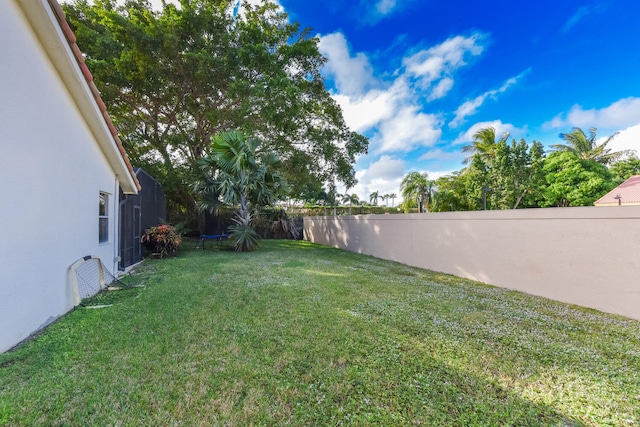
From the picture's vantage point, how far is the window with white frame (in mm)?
5016

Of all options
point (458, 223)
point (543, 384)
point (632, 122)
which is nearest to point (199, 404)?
point (543, 384)

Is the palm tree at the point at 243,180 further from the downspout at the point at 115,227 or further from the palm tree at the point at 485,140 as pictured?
the palm tree at the point at 485,140

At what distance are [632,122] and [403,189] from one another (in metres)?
17.7

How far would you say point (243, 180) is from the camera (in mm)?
9414

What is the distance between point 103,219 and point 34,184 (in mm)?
2586

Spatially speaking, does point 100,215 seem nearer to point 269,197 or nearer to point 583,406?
point 269,197

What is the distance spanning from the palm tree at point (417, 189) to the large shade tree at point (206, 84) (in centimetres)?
1655

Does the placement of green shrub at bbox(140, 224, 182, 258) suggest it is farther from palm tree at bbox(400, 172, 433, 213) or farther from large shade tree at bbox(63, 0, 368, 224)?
palm tree at bbox(400, 172, 433, 213)

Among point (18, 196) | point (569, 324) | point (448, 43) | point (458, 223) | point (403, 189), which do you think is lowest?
point (569, 324)

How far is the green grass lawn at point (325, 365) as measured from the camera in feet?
5.81

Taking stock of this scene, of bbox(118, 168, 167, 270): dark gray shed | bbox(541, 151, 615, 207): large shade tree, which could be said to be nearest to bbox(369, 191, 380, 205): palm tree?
bbox(541, 151, 615, 207): large shade tree

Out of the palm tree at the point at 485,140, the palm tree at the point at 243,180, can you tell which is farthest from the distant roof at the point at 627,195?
the palm tree at the point at 243,180

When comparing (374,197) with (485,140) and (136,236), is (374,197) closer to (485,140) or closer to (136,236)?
(485,140)

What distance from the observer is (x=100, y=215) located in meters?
4.98
